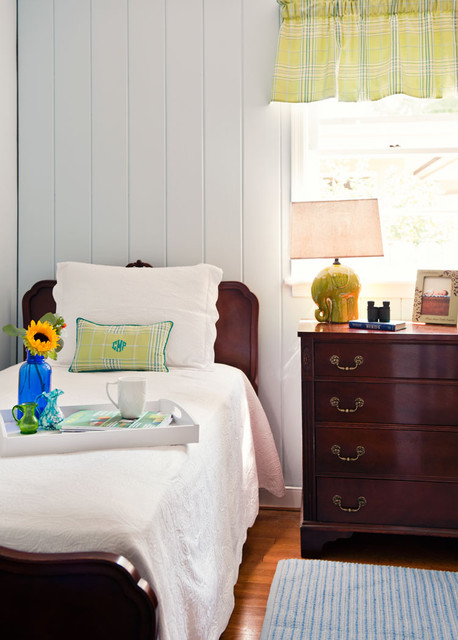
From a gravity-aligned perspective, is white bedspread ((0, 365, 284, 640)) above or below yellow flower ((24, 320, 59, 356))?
below

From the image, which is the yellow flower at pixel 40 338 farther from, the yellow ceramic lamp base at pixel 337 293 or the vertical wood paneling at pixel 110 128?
the vertical wood paneling at pixel 110 128

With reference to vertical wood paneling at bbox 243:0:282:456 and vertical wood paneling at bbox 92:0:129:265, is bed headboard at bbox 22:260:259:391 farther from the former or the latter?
vertical wood paneling at bbox 92:0:129:265

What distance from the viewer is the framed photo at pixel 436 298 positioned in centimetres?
238

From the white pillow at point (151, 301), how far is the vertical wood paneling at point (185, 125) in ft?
0.92

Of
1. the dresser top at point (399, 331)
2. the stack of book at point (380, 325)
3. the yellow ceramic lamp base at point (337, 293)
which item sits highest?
the yellow ceramic lamp base at point (337, 293)

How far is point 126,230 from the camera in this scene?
9.38 ft

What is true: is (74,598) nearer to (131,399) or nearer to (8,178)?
(131,399)

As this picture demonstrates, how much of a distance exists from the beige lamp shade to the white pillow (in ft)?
1.48

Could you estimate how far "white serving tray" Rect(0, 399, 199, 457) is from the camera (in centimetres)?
131

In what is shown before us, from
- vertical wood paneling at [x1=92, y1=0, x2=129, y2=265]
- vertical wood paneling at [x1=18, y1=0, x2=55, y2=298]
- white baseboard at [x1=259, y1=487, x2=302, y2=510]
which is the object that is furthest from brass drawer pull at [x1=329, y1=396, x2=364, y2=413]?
vertical wood paneling at [x1=18, y1=0, x2=55, y2=298]

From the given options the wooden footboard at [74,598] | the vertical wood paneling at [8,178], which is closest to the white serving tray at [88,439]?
the wooden footboard at [74,598]

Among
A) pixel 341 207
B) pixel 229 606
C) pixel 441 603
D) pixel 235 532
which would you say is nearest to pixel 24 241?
pixel 341 207

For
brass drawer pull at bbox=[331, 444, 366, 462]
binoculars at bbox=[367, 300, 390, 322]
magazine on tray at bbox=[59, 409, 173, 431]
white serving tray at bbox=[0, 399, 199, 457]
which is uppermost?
binoculars at bbox=[367, 300, 390, 322]

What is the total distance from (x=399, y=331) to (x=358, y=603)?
3.08ft
